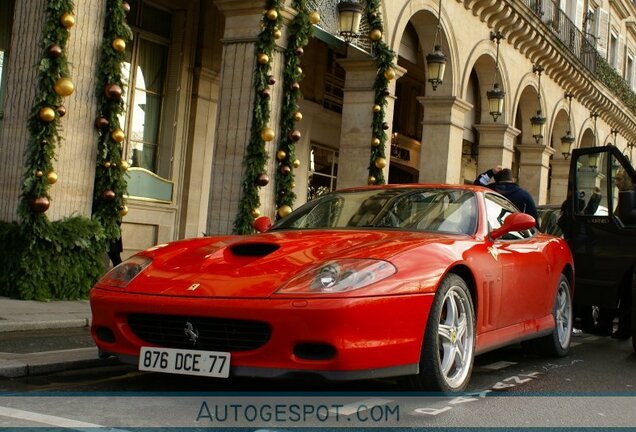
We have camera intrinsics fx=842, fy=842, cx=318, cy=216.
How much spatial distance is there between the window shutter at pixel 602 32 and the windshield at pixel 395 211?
28044 mm

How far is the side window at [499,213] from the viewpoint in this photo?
5.89m

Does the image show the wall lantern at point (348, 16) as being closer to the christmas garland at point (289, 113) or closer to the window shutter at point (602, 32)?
the christmas garland at point (289, 113)

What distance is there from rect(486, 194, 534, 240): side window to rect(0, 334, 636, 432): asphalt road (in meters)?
1.04

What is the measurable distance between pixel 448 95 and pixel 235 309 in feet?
43.1

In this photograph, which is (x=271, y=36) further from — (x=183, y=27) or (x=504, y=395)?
(x=504, y=395)

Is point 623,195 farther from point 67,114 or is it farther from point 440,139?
point 440,139

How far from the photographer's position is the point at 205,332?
4.28 meters

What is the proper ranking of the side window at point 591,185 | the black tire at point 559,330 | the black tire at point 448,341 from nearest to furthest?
1. the black tire at point 448,341
2. the black tire at point 559,330
3. the side window at point 591,185

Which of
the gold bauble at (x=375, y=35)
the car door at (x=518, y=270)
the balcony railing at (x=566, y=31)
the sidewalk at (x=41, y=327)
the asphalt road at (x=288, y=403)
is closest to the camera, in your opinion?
the asphalt road at (x=288, y=403)

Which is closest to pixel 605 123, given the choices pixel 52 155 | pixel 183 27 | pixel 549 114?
pixel 549 114

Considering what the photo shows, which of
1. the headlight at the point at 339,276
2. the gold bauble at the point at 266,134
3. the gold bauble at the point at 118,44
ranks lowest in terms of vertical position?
the headlight at the point at 339,276

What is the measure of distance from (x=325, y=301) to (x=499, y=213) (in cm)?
251

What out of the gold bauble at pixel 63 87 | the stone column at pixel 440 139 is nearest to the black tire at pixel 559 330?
the gold bauble at pixel 63 87

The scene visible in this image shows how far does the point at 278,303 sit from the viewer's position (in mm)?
4105
